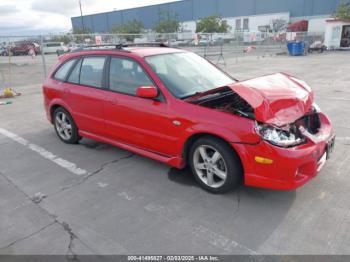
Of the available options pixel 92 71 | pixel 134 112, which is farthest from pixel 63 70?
pixel 134 112

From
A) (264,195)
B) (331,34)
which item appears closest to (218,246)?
(264,195)

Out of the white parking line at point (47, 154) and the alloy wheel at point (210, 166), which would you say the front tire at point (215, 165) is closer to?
the alloy wheel at point (210, 166)

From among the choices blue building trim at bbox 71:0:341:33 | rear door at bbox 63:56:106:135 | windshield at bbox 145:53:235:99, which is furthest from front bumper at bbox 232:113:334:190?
blue building trim at bbox 71:0:341:33

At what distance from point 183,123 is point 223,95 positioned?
2.28ft

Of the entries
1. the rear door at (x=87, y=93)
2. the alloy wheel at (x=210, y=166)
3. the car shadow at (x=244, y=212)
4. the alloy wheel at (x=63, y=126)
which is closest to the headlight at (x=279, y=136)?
the alloy wheel at (x=210, y=166)

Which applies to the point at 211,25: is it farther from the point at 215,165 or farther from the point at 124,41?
the point at 215,165

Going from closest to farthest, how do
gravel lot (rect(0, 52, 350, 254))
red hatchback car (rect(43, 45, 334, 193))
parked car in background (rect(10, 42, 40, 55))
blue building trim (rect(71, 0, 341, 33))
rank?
gravel lot (rect(0, 52, 350, 254))
red hatchback car (rect(43, 45, 334, 193))
parked car in background (rect(10, 42, 40, 55))
blue building trim (rect(71, 0, 341, 33))

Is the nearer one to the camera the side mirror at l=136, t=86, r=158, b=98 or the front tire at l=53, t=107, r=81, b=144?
the side mirror at l=136, t=86, r=158, b=98

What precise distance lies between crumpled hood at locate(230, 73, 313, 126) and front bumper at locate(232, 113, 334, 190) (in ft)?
0.96

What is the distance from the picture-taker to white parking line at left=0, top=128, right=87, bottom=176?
169 inches

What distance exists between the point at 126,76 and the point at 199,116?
137 cm

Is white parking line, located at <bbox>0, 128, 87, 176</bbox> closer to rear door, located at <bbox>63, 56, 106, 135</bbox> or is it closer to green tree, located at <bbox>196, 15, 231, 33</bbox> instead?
rear door, located at <bbox>63, 56, 106, 135</bbox>

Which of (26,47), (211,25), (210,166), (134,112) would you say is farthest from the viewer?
(211,25)

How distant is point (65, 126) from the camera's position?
5305 millimetres
